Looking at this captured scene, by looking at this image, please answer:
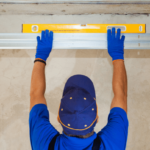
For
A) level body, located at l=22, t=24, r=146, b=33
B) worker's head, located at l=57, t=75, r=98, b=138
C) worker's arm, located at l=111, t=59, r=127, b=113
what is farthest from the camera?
level body, located at l=22, t=24, r=146, b=33

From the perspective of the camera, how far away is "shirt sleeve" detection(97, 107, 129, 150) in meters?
0.79

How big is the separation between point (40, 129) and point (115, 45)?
0.83 m

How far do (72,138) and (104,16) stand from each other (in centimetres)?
131

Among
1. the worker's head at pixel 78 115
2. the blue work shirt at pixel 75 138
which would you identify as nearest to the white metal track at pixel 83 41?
the worker's head at pixel 78 115

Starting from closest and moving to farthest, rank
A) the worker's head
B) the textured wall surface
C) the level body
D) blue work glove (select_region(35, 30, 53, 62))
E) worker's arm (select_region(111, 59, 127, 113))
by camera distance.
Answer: the worker's head → worker's arm (select_region(111, 59, 127, 113)) → blue work glove (select_region(35, 30, 53, 62)) → the level body → the textured wall surface

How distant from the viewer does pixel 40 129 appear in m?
0.83

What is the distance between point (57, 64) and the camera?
153 cm

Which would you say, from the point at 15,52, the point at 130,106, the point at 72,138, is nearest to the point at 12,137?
the point at 15,52

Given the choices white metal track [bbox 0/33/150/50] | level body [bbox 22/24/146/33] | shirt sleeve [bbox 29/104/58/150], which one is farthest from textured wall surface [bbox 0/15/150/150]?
shirt sleeve [bbox 29/104/58/150]

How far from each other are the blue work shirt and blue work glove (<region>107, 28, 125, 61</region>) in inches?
16.5

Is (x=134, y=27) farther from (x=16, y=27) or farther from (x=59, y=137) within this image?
(x=16, y=27)

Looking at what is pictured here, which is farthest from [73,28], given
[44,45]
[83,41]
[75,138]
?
[75,138]

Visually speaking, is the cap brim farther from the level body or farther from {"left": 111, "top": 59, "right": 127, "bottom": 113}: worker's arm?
the level body

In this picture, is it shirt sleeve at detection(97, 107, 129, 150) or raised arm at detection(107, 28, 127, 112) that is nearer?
shirt sleeve at detection(97, 107, 129, 150)
